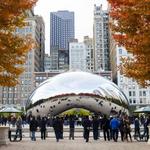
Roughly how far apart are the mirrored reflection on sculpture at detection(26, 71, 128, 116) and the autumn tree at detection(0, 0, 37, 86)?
1171 inches

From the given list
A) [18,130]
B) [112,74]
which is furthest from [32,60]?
[18,130]

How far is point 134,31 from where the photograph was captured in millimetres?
19062

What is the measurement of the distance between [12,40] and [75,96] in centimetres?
3244

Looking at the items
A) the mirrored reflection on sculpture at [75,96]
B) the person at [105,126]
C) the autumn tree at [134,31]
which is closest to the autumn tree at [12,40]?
the autumn tree at [134,31]

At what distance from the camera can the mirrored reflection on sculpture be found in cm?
5100

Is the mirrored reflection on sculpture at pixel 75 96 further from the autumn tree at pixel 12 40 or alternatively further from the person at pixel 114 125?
the autumn tree at pixel 12 40

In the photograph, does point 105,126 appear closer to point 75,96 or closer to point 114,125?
point 114,125

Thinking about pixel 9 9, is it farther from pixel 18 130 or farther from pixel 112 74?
pixel 112 74

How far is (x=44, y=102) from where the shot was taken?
2000 inches

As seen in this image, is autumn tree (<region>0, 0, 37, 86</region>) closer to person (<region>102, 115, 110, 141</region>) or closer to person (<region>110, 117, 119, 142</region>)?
person (<region>110, 117, 119, 142</region>)

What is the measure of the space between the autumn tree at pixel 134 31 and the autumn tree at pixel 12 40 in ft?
12.5

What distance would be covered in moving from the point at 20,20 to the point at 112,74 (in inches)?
6168

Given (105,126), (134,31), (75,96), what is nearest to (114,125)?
(105,126)

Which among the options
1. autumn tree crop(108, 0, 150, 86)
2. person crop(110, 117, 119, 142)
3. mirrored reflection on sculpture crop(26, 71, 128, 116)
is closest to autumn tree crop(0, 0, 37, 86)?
autumn tree crop(108, 0, 150, 86)
